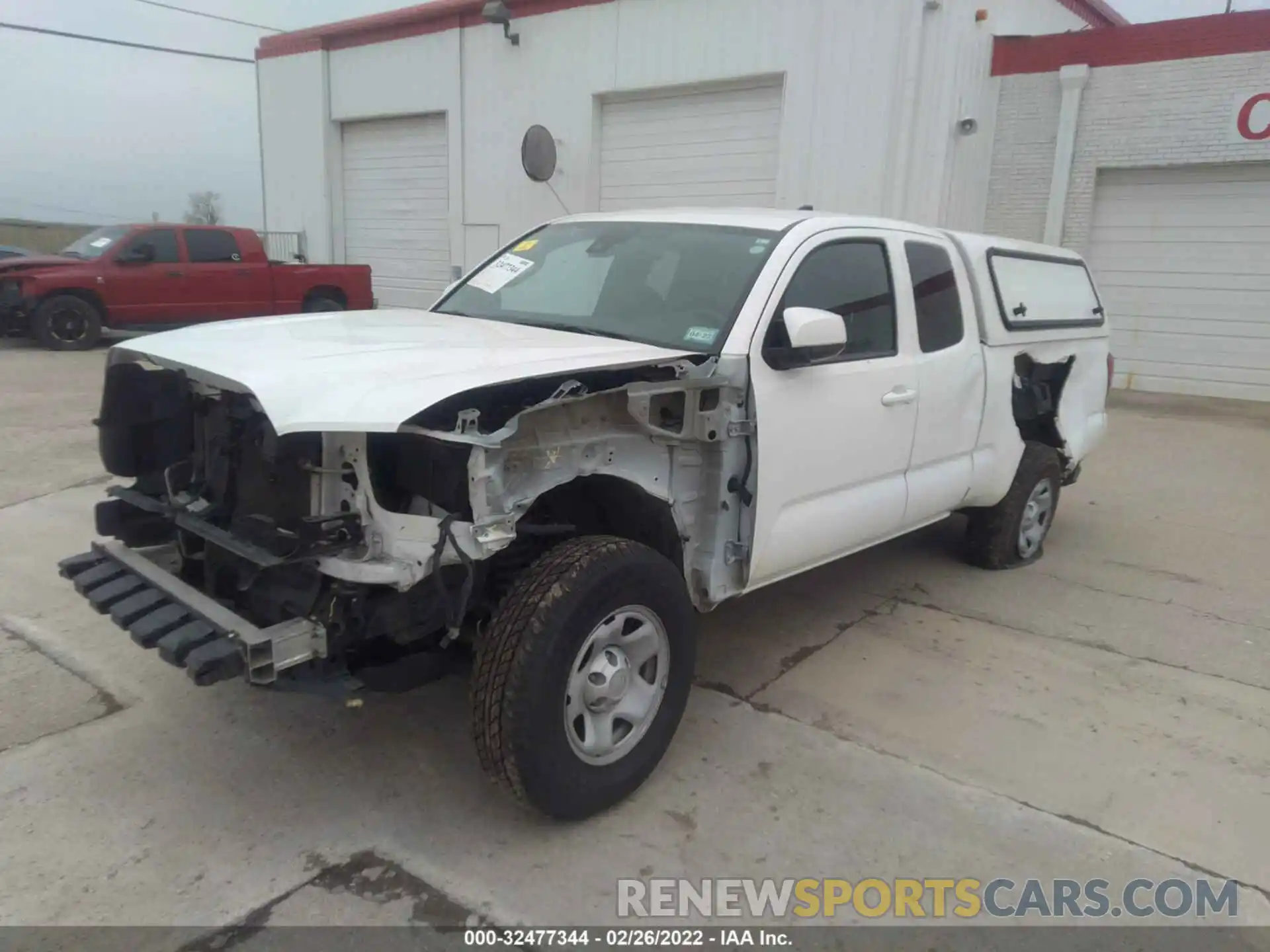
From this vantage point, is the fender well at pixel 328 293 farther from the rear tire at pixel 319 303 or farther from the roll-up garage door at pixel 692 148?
the roll-up garage door at pixel 692 148

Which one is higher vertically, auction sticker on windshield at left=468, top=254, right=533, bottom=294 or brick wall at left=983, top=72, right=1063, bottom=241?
brick wall at left=983, top=72, right=1063, bottom=241

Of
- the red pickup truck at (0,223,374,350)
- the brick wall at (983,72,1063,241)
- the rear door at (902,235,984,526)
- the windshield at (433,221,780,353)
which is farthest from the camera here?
the red pickup truck at (0,223,374,350)

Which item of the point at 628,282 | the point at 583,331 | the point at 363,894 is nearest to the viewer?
the point at 363,894

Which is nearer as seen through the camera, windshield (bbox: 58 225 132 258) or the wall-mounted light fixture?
windshield (bbox: 58 225 132 258)

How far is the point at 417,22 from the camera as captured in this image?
54.5ft

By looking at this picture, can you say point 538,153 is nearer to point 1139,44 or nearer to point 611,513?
point 1139,44

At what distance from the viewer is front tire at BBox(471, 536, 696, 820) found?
269cm

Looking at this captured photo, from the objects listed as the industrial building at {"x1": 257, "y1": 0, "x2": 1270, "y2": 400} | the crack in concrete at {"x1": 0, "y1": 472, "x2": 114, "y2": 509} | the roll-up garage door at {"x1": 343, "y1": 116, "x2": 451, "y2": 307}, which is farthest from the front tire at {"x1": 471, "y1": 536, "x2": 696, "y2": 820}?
the roll-up garage door at {"x1": 343, "y1": 116, "x2": 451, "y2": 307}

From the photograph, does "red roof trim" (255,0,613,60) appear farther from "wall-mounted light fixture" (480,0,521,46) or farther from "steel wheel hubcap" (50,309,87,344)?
"steel wheel hubcap" (50,309,87,344)

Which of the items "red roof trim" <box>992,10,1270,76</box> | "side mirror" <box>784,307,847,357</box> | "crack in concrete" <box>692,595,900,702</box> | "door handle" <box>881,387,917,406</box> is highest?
"red roof trim" <box>992,10,1270,76</box>

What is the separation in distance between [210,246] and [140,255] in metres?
1.02

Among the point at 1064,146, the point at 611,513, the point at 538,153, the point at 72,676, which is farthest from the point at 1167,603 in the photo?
the point at 538,153

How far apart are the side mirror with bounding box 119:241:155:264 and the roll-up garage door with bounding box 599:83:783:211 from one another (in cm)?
677

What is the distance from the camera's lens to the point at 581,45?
14602 millimetres
